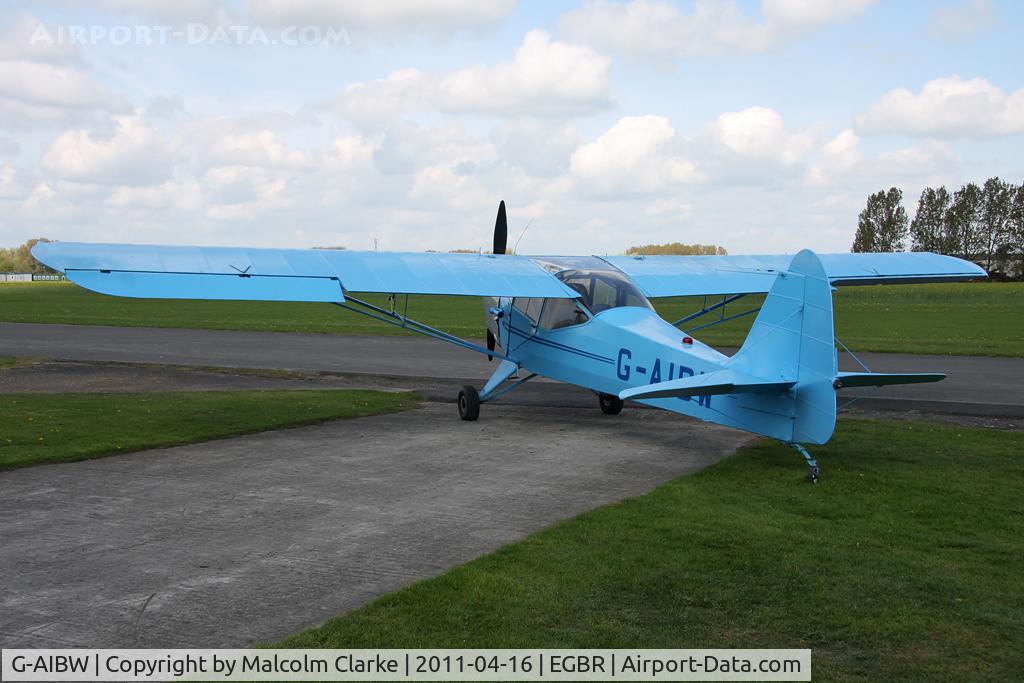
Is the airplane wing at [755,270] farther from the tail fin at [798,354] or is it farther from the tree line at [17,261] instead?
the tree line at [17,261]

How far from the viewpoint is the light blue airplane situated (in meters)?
9.24

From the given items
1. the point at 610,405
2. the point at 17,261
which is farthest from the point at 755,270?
the point at 17,261

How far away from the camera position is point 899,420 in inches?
551

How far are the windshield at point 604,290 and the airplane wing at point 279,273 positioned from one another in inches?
8.4

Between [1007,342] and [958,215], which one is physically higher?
[958,215]

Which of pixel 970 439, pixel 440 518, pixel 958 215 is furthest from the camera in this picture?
pixel 958 215

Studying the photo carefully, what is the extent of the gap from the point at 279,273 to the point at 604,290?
451cm

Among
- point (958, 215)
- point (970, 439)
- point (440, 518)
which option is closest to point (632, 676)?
point (440, 518)

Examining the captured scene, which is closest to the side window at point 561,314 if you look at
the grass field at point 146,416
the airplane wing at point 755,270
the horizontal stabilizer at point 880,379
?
the airplane wing at point 755,270

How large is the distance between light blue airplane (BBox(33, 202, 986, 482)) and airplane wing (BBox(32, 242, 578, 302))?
0.02 metres

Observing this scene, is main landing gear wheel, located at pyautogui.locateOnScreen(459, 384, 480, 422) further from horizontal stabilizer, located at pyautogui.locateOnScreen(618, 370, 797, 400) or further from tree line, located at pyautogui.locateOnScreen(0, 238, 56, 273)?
tree line, located at pyautogui.locateOnScreen(0, 238, 56, 273)

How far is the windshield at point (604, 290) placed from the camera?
42.1ft

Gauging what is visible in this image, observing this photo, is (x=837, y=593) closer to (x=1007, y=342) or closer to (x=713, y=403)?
(x=713, y=403)

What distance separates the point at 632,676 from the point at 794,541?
2841 millimetres
